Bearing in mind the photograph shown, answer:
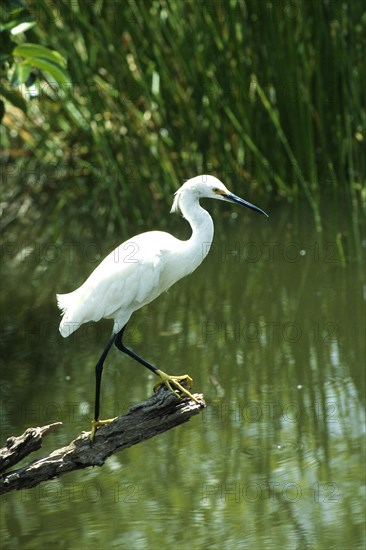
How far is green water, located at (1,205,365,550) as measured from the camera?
154 inches

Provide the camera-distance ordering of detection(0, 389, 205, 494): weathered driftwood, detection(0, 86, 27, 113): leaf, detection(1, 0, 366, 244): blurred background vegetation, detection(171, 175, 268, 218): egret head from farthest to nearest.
Result: 1. detection(1, 0, 366, 244): blurred background vegetation
2. detection(0, 86, 27, 113): leaf
3. detection(171, 175, 268, 218): egret head
4. detection(0, 389, 205, 494): weathered driftwood

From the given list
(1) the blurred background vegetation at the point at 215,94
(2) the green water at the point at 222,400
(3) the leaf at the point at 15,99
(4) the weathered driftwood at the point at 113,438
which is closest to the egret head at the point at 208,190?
(4) the weathered driftwood at the point at 113,438

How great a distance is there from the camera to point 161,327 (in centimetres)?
606

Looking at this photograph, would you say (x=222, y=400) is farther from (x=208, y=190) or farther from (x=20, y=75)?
(x=20, y=75)

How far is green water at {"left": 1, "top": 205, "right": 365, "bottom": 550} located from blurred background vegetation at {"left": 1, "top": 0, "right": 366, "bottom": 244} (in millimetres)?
900

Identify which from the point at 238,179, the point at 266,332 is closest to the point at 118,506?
the point at 266,332

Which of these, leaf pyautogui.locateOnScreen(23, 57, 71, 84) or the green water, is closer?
the green water

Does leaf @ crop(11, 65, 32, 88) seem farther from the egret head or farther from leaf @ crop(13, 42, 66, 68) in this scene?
the egret head

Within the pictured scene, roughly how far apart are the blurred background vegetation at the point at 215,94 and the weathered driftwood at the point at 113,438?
427cm

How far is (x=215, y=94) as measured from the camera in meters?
8.05

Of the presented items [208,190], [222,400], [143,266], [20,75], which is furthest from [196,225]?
[20,75]

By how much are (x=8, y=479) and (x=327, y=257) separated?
405 cm

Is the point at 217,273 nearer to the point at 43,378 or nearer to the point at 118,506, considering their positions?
the point at 43,378

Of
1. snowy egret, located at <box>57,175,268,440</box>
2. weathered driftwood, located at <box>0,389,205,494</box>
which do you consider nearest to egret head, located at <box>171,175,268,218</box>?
snowy egret, located at <box>57,175,268,440</box>
